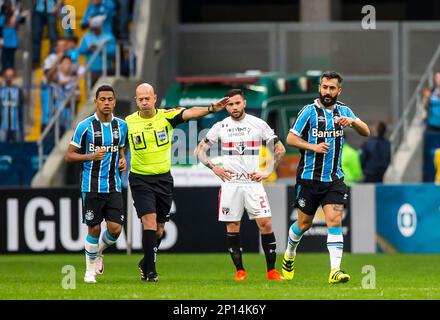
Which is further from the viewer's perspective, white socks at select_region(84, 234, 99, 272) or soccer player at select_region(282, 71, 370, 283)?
white socks at select_region(84, 234, 99, 272)

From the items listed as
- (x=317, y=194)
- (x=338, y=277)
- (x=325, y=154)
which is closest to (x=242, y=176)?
(x=317, y=194)

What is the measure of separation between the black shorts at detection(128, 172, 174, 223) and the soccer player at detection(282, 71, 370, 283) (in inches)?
59.9

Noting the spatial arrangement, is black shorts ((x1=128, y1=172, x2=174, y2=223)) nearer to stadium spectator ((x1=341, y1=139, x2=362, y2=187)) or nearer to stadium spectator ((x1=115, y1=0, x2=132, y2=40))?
stadium spectator ((x1=341, y1=139, x2=362, y2=187))

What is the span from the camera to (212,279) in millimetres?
17047

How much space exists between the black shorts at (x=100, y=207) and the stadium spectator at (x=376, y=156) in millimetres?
11746

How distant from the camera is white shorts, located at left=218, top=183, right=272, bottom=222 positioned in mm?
16812

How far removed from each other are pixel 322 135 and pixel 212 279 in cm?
236

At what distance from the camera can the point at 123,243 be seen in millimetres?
23625

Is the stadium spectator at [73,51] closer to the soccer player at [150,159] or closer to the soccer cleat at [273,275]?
the soccer player at [150,159]

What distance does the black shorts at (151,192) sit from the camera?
640 inches

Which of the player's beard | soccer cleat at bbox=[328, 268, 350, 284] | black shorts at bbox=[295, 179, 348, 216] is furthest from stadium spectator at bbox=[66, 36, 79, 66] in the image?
soccer cleat at bbox=[328, 268, 350, 284]

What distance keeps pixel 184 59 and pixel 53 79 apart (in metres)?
6.56

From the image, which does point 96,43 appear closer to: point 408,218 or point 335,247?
point 408,218

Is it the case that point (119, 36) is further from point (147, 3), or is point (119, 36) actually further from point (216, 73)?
point (216, 73)
